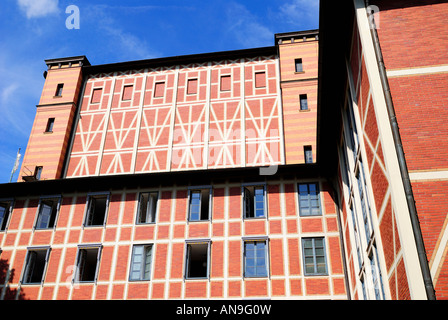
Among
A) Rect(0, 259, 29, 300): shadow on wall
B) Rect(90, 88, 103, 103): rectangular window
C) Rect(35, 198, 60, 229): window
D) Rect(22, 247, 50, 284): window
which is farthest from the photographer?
Rect(90, 88, 103, 103): rectangular window

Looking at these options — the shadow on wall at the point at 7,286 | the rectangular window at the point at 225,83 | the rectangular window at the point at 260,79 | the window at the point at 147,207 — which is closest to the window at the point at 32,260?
the shadow on wall at the point at 7,286

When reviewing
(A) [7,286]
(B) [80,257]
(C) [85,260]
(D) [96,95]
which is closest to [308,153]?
(C) [85,260]

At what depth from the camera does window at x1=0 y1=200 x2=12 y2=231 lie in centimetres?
2379

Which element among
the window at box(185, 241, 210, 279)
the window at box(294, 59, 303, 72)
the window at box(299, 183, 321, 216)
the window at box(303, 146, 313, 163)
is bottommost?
the window at box(185, 241, 210, 279)

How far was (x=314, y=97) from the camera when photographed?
27.4m

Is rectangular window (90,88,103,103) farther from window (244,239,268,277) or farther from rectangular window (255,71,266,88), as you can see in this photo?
window (244,239,268,277)

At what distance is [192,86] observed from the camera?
30.3 meters

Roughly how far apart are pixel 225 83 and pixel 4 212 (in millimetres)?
16327

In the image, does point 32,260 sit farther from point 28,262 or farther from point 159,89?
point 159,89

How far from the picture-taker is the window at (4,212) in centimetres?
2379

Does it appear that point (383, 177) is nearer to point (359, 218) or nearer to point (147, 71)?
point (359, 218)

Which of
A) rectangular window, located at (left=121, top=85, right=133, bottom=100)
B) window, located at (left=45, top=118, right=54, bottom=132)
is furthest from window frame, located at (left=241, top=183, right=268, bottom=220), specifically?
window, located at (left=45, top=118, right=54, bottom=132)

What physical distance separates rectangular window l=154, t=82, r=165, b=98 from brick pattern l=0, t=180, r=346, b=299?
967 cm
